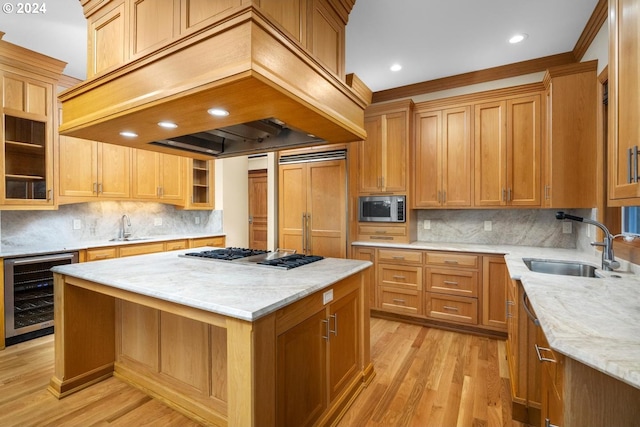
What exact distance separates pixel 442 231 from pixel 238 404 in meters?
3.28

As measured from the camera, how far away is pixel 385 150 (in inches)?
145

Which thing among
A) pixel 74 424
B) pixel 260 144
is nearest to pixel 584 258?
pixel 260 144

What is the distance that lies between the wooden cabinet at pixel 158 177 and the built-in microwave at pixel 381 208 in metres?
2.72

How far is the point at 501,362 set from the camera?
102 inches

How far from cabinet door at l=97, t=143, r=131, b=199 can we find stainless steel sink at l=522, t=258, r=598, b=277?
14.6 ft

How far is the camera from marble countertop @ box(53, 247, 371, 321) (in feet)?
4.26

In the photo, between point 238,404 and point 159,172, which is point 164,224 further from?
point 238,404

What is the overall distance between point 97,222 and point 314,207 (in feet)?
9.23

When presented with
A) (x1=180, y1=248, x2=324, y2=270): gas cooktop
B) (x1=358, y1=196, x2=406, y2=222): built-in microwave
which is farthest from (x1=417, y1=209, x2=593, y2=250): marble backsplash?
(x1=180, y1=248, x2=324, y2=270): gas cooktop

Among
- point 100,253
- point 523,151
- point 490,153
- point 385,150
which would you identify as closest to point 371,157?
point 385,150

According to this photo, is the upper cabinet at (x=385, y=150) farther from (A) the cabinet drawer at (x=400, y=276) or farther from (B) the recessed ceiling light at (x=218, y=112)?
(B) the recessed ceiling light at (x=218, y=112)

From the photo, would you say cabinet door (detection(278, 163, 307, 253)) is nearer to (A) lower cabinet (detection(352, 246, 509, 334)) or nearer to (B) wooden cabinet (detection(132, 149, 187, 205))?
(A) lower cabinet (detection(352, 246, 509, 334))

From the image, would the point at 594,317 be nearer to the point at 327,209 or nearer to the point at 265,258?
the point at 265,258

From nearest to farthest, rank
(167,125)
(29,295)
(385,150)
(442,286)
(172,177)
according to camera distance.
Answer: (167,125)
(29,295)
(442,286)
(385,150)
(172,177)
